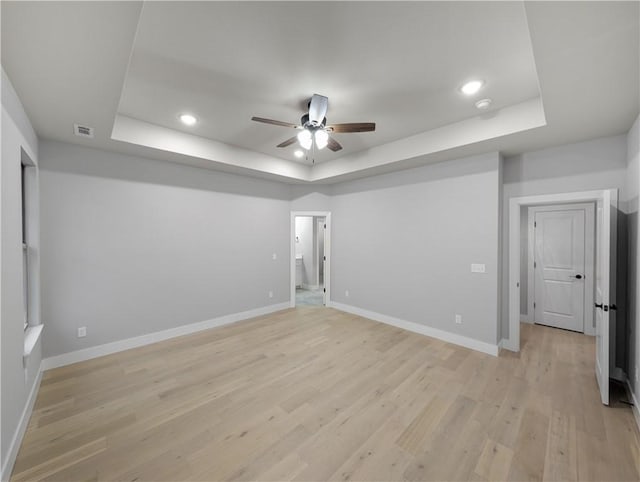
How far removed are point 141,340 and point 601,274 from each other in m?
5.53

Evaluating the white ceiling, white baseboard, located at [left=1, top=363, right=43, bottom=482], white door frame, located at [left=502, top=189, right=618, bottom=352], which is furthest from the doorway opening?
white baseboard, located at [left=1, top=363, right=43, bottom=482]

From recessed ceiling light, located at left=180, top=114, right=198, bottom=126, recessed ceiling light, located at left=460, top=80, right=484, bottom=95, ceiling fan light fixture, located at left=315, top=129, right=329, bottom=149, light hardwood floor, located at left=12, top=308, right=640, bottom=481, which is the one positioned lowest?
light hardwood floor, located at left=12, top=308, right=640, bottom=481

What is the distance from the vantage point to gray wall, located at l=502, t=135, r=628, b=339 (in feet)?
9.52

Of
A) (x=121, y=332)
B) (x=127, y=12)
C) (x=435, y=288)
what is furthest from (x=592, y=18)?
(x=121, y=332)

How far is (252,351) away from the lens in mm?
3506

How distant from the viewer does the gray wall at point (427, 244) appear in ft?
11.7

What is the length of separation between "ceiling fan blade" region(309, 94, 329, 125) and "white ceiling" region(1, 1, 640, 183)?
10 cm

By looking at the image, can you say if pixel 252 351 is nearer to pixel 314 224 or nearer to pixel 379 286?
pixel 379 286

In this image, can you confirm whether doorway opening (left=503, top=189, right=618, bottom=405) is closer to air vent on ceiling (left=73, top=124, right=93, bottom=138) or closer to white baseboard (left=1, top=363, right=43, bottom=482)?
white baseboard (left=1, top=363, right=43, bottom=482)

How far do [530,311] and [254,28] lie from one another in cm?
590

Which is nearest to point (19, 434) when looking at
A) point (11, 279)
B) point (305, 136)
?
point (11, 279)

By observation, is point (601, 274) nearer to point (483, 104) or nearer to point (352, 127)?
point (483, 104)

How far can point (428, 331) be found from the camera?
4.11 meters

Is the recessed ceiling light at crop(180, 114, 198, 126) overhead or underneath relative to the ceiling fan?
overhead
